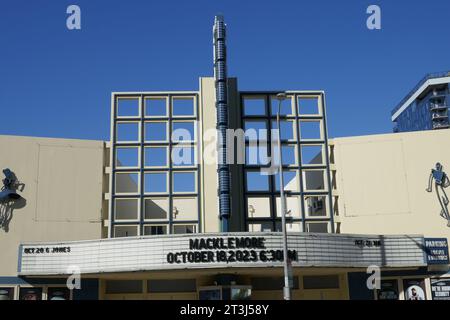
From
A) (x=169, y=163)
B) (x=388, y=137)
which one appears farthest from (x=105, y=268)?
(x=388, y=137)

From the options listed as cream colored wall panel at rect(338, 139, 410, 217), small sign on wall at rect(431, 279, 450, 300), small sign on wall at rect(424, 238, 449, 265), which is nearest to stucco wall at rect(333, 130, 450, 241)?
A: cream colored wall panel at rect(338, 139, 410, 217)

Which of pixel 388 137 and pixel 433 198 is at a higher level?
pixel 388 137

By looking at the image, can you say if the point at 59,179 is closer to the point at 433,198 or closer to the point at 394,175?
the point at 394,175

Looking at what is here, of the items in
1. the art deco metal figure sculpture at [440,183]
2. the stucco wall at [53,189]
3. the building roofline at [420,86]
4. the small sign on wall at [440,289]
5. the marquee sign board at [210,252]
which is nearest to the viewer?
the marquee sign board at [210,252]

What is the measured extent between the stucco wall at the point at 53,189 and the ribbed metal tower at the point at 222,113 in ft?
29.3

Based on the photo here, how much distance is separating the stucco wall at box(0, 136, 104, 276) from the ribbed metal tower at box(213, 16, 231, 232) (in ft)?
29.3

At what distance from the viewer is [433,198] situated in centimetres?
3828

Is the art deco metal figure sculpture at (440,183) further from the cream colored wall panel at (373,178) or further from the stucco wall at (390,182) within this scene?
the cream colored wall panel at (373,178)

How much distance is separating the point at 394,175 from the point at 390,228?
12.8 ft

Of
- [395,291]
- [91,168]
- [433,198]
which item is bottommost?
[395,291]

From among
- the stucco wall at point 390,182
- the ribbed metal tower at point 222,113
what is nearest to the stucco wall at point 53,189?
the ribbed metal tower at point 222,113

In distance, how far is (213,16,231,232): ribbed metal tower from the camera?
35.7m

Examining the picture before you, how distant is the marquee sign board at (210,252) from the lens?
3073 centimetres
